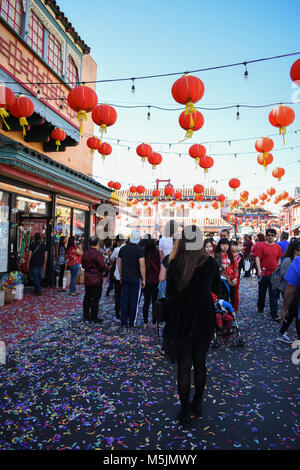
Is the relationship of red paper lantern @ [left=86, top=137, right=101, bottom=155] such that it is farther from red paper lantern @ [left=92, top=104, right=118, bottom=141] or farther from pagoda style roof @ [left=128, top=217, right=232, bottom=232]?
pagoda style roof @ [left=128, top=217, right=232, bottom=232]

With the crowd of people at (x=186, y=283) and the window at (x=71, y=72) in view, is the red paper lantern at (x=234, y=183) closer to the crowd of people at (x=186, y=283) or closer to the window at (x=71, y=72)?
the crowd of people at (x=186, y=283)

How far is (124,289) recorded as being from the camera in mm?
6309

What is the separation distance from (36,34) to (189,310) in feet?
36.8

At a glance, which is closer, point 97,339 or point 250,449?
A: point 250,449

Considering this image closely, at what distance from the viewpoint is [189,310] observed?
286 cm

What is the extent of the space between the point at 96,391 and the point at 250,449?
1.86m

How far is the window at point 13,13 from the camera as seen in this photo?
8234 millimetres

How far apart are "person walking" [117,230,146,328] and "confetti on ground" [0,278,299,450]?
0.58 m

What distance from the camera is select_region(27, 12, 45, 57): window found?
9.41 meters

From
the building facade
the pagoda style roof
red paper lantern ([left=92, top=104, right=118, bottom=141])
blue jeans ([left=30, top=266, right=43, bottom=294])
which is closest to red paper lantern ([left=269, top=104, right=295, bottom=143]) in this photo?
red paper lantern ([left=92, top=104, right=118, bottom=141])

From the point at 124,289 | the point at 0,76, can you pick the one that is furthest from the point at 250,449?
the point at 0,76

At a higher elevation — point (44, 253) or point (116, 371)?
point (44, 253)
